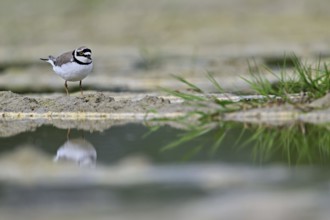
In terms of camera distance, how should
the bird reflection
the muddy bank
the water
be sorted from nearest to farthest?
the water, the bird reflection, the muddy bank

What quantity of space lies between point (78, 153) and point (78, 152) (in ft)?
0.21

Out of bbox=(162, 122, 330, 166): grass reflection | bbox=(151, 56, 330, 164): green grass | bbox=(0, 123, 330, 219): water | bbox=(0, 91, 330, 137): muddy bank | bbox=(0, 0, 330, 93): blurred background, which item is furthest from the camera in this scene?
bbox=(0, 0, 330, 93): blurred background

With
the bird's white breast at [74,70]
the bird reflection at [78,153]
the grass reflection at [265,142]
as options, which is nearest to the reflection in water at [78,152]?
the bird reflection at [78,153]

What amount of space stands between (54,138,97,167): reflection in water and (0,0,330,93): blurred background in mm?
5472

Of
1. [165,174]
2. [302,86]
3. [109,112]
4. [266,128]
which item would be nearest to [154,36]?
[109,112]

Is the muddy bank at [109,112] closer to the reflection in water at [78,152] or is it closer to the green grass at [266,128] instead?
the green grass at [266,128]

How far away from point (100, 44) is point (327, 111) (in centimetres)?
1189

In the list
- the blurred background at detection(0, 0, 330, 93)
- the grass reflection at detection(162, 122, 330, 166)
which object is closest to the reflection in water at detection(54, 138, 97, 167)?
the grass reflection at detection(162, 122, 330, 166)

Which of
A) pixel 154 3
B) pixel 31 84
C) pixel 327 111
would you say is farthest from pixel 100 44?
pixel 327 111

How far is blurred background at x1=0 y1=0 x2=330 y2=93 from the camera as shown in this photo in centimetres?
1577

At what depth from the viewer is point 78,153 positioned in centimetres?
806

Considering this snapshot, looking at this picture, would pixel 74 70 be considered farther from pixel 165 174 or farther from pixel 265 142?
pixel 165 174

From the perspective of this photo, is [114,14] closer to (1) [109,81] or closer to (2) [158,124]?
(1) [109,81]

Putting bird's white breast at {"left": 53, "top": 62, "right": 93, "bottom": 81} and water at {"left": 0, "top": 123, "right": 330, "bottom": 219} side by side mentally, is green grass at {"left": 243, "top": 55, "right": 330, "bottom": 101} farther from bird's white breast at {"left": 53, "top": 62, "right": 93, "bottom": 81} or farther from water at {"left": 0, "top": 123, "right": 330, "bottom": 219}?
bird's white breast at {"left": 53, "top": 62, "right": 93, "bottom": 81}
